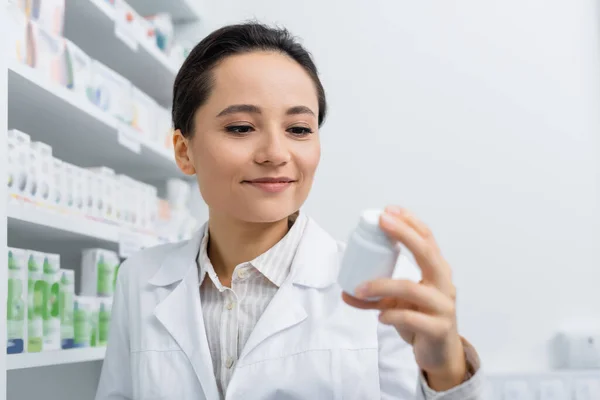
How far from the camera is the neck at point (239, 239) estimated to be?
1.46m

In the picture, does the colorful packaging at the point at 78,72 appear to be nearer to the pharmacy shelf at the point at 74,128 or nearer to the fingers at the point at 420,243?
the pharmacy shelf at the point at 74,128

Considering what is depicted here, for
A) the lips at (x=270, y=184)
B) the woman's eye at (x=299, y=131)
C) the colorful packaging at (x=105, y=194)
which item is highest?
the colorful packaging at (x=105, y=194)

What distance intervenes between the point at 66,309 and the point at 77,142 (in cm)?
69

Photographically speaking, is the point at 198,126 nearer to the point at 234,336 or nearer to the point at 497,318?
the point at 234,336

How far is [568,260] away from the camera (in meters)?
2.63

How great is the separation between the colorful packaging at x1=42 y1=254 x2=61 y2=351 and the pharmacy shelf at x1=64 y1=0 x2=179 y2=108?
2.64 ft

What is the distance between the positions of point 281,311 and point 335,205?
149 centimetres

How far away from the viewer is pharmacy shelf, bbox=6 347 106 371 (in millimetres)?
1616

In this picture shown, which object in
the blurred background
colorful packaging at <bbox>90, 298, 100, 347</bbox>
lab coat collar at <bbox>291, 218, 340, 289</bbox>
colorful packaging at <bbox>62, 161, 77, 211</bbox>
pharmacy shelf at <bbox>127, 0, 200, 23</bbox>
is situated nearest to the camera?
lab coat collar at <bbox>291, 218, 340, 289</bbox>

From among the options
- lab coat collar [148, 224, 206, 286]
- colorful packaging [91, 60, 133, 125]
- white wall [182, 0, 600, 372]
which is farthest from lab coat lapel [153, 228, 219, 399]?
white wall [182, 0, 600, 372]

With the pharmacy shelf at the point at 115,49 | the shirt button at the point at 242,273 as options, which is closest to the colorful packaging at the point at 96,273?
the pharmacy shelf at the point at 115,49

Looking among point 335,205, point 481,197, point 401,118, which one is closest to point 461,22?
point 401,118

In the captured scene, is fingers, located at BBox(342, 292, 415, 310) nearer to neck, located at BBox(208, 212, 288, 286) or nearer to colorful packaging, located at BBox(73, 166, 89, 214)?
neck, located at BBox(208, 212, 288, 286)

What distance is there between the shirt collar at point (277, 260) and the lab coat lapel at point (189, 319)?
0.08 feet
